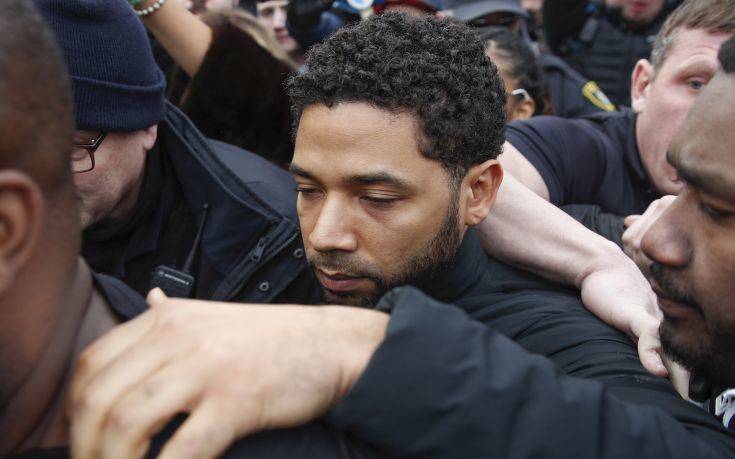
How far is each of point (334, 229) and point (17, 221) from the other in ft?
3.56

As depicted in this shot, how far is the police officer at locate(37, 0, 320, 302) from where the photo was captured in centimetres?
236

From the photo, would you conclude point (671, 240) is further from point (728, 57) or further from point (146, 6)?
point (146, 6)

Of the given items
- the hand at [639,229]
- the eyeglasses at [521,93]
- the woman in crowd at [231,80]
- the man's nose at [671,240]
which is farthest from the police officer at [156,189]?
the eyeglasses at [521,93]

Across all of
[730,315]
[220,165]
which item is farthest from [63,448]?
[220,165]

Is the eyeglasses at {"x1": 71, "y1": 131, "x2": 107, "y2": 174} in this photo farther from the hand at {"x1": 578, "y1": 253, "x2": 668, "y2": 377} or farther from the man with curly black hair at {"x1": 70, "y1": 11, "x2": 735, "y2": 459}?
the hand at {"x1": 578, "y1": 253, "x2": 668, "y2": 377}

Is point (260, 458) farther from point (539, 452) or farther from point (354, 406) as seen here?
point (539, 452)

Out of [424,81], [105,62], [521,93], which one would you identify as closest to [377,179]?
[424,81]

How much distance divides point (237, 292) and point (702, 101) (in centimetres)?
151

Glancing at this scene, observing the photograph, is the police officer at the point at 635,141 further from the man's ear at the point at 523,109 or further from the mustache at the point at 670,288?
the mustache at the point at 670,288

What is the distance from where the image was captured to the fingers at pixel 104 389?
0.93 metres

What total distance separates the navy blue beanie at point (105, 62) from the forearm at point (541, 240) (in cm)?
116

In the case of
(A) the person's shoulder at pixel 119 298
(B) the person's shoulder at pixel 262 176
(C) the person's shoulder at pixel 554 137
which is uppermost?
(A) the person's shoulder at pixel 119 298

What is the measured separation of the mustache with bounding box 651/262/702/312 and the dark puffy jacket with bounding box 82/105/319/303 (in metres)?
1.21

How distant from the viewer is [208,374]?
38.7 inches
